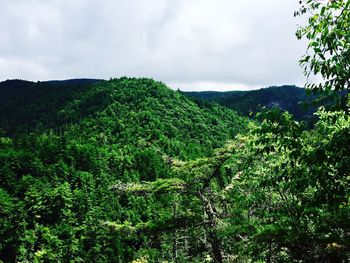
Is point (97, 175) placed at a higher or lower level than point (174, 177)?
lower

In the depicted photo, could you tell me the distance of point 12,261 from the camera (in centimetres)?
5406

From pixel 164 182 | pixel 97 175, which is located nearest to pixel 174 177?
pixel 164 182

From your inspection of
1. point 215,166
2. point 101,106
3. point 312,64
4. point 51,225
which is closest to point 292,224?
point 312,64

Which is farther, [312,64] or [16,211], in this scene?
[16,211]

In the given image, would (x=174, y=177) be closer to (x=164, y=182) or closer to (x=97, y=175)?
(x=164, y=182)

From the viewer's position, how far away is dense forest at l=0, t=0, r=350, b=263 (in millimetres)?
6012

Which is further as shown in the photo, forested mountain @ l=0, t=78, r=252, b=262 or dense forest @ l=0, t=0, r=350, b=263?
forested mountain @ l=0, t=78, r=252, b=262

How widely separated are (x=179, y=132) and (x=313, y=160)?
438 feet

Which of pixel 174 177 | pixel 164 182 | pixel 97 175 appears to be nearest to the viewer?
pixel 164 182

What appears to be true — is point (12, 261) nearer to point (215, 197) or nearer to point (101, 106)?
point (215, 197)

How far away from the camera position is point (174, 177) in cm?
3669

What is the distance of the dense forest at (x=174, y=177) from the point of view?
6.01 m

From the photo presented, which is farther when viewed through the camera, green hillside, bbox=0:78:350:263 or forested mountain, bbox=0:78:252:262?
forested mountain, bbox=0:78:252:262

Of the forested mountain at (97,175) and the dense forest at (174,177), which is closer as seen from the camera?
the dense forest at (174,177)
